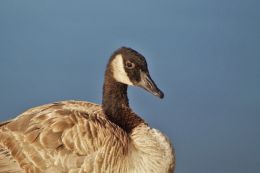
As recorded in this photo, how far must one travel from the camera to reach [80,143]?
5.93 meters

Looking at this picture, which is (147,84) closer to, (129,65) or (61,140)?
(129,65)

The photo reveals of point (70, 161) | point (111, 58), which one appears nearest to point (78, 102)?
point (111, 58)

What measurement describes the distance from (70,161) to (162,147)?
111 centimetres

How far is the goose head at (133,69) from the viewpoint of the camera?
6648 millimetres

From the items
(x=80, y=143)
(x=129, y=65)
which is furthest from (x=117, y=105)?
(x=80, y=143)

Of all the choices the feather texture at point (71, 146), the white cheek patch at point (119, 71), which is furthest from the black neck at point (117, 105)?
the feather texture at point (71, 146)

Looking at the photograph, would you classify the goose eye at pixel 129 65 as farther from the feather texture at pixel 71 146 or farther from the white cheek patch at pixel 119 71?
the feather texture at pixel 71 146

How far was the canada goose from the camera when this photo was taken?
19.5 feet

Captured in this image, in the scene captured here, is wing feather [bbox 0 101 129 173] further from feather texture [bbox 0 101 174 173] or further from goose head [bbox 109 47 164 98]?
goose head [bbox 109 47 164 98]

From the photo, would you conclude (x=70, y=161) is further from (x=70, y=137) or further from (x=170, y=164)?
(x=170, y=164)

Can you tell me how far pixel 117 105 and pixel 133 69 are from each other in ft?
1.66

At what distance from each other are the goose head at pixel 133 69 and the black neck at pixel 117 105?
155 mm

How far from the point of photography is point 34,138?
19.8ft

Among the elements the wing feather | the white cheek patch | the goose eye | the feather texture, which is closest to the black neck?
the white cheek patch
